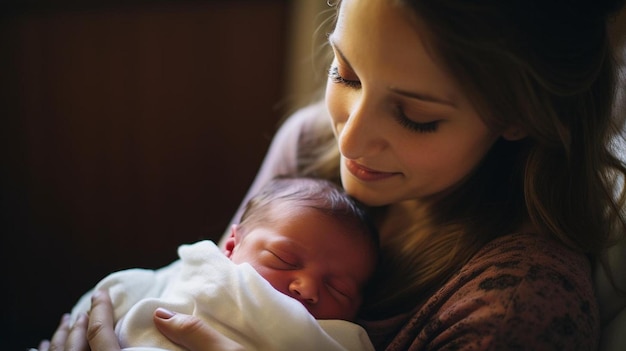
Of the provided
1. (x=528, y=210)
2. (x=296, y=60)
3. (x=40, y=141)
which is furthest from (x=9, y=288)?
(x=528, y=210)

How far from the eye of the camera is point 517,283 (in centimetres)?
94

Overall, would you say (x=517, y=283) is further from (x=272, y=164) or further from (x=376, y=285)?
(x=272, y=164)

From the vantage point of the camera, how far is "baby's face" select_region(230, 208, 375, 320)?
110 centimetres

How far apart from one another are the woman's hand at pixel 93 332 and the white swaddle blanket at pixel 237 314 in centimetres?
3

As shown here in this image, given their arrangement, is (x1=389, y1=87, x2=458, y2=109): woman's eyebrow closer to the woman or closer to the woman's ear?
the woman

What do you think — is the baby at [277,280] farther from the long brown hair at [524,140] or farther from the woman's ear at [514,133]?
the woman's ear at [514,133]

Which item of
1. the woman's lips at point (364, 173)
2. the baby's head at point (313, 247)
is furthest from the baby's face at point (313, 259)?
the woman's lips at point (364, 173)

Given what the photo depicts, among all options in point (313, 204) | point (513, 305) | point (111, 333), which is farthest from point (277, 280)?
point (513, 305)

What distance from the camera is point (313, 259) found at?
1.12 m

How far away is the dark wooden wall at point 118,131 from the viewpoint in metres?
1.88

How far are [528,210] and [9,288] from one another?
179 centimetres

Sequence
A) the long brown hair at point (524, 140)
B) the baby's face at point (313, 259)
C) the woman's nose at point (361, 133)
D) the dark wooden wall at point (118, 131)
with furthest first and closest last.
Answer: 1. the dark wooden wall at point (118, 131)
2. the baby's face at point (313, 259)
3. the woman's nose at point (361, 133)
4. the long brown hair at point (524, 140)

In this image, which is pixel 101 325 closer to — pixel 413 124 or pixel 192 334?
pixel 192 334

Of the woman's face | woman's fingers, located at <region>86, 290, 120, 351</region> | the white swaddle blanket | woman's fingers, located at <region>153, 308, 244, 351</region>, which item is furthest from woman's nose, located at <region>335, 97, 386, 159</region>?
woman's fingers, located at <region>86, 290, 120, 351</region>
